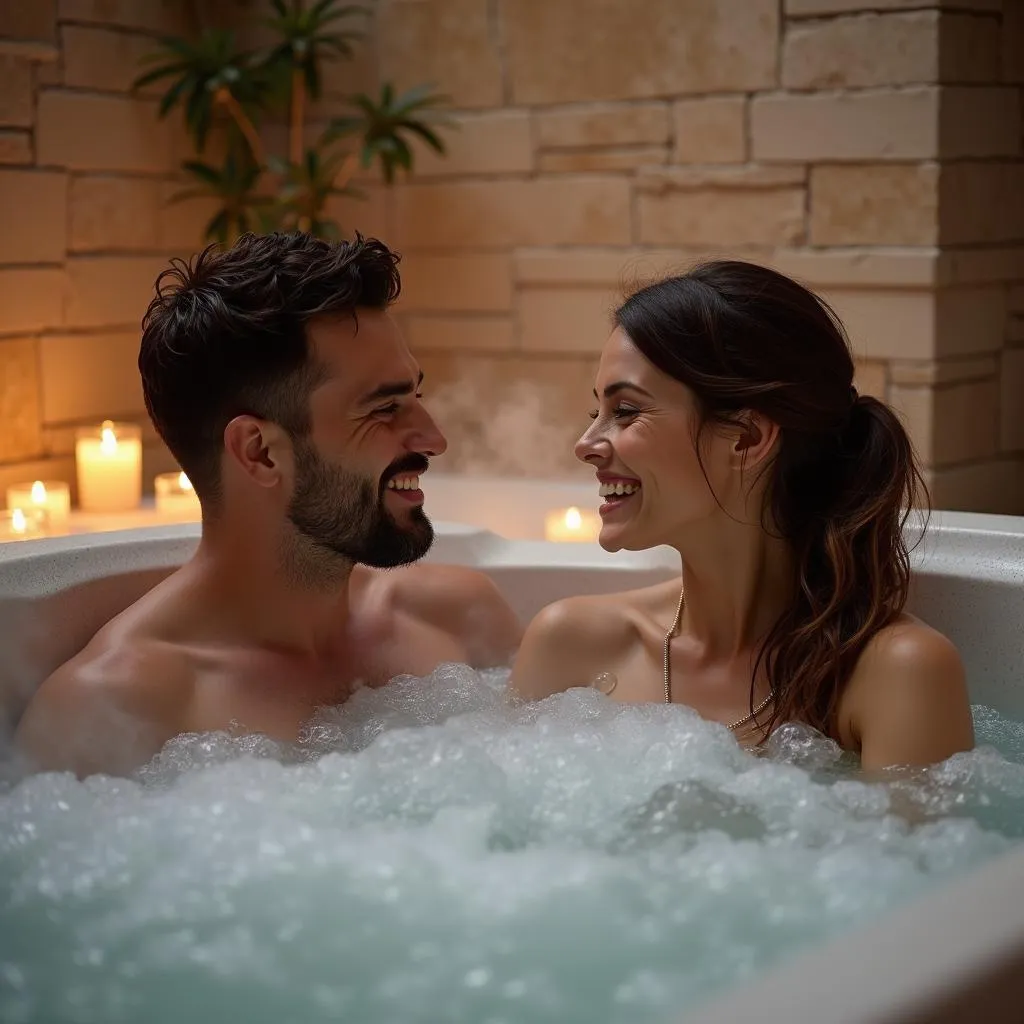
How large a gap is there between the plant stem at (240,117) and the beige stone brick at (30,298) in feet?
2.03

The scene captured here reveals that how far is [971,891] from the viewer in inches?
42.1

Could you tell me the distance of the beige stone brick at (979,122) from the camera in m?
3.62

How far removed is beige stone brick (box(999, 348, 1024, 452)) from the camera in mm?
3922

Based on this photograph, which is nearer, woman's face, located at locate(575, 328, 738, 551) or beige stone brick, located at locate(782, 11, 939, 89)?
woman's face, located at locate(575, 328, 738, 551)

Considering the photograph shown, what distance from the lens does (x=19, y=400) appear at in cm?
394

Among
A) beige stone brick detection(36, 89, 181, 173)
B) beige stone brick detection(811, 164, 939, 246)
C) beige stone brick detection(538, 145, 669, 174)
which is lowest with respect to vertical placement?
beige stone brick detection(811, 164, 939, 246)

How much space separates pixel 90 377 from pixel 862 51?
211 cm

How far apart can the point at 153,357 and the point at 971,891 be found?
4.01ft

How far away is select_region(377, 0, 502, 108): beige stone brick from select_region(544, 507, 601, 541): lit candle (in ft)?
4.39

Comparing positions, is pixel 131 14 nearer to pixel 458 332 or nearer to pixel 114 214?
pixel 114 214

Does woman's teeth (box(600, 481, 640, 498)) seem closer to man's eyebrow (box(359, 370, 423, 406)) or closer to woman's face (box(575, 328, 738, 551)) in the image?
woman's face (box(575, 328, 738, 551))

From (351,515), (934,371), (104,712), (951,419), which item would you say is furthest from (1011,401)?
(104,712)

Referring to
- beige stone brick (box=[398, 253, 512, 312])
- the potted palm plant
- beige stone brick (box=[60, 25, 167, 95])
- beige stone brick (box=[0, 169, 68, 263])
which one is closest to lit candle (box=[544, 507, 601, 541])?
beige stone brick (box=[398, 253, 512, 312])

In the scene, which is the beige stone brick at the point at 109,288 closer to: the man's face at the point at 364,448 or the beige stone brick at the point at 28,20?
the beige stone brick at the point at 28,20
